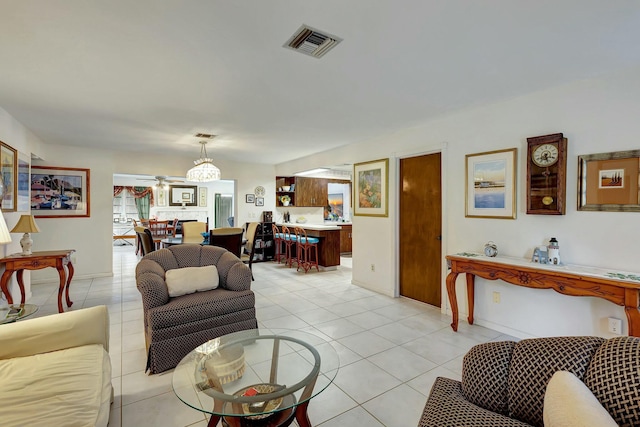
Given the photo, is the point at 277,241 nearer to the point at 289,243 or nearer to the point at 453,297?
the point at 289,243

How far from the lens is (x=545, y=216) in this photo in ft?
9.35

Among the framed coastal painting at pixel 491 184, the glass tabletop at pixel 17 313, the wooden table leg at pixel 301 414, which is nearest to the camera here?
the wooden table leg at pixel 301 414

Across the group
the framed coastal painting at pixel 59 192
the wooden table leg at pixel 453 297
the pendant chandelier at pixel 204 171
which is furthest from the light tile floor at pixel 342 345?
the pendant chandelier at pixel 204 171

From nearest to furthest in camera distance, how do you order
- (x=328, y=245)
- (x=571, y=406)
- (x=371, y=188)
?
1. (x=571, y=406)
2. (x=371, y=188)
3. (x=328, y=245)

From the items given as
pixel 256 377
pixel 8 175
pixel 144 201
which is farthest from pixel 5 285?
pixel 144 201

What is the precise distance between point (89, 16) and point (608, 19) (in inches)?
115

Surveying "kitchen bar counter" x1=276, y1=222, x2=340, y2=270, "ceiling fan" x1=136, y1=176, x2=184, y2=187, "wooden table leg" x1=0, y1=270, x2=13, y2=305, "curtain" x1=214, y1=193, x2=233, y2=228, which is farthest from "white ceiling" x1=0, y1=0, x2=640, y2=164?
"curtain" x1=214, y1=193, x2=233, y2=228

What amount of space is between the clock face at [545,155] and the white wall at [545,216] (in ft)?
0.38

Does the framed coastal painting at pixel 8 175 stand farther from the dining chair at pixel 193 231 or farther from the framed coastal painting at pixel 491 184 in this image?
the framed coastal painting at pixel 491 184

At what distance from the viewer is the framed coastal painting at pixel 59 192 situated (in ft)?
16.5

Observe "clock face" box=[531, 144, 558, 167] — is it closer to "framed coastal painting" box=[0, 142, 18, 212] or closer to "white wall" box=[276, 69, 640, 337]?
"white wall" box=[276, 69, 640, 337]

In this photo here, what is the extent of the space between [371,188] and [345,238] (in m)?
3.68

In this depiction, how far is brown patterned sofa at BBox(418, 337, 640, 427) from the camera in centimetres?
95

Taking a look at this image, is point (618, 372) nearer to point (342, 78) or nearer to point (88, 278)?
point (342, 78)
